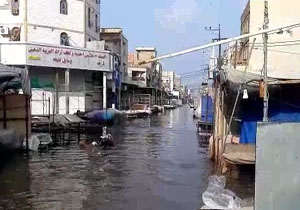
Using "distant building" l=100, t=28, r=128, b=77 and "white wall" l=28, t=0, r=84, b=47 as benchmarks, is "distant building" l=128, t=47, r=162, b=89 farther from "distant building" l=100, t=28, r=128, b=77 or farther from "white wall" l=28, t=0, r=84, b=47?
"white wall" l=28, t=0, r=84, b=47

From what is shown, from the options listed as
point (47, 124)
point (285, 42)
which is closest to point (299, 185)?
point (285, 42)

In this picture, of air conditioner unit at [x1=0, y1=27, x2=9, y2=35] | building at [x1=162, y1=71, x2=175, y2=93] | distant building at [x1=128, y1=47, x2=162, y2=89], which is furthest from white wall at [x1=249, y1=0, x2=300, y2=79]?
building at [x1=162, y1=71, x2=175, y2=93]

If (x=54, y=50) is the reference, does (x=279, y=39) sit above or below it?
below

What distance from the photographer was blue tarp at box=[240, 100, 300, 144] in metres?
17.3

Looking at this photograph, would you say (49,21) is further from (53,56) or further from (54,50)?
(53,56)

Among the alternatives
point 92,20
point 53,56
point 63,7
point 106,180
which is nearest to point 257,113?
point 106,180

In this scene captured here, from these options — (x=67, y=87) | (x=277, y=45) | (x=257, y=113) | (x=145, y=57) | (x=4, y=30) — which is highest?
(x=145, y=57)

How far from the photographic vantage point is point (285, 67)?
22562mm

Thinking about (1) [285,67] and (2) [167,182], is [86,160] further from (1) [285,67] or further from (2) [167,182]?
(1) [285,67]

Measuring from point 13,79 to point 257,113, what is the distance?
10.5 m

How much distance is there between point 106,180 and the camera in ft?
54.1

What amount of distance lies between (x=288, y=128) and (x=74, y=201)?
8638mm

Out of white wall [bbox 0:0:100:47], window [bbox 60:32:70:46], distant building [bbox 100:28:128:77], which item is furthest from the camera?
distant building [bbox 100:28:128:77]

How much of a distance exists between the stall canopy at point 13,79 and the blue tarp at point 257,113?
31.8 ft
